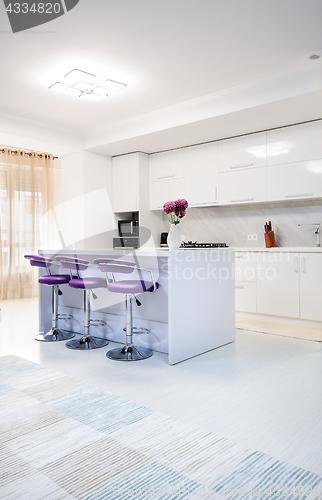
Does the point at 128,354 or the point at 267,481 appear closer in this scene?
the point at 267,481

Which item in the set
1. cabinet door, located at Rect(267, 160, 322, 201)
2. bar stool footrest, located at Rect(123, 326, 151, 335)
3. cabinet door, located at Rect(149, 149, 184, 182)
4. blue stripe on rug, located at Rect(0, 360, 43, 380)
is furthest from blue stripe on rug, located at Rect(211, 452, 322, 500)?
cabinet door, located at Rect(149, 149, 184, 182)

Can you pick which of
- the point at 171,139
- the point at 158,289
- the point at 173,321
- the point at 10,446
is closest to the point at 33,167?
the point at 171,139

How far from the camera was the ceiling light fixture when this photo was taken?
3.69 metres

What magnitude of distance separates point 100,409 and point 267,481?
99 centimetres

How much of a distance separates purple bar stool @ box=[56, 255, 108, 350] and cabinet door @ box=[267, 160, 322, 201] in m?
2.56

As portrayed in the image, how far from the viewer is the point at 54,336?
368cm

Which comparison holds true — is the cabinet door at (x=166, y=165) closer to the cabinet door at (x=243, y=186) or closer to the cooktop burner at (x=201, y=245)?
the cabinet door at (x=243, y=186)

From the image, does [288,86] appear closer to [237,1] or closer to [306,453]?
[237,1]

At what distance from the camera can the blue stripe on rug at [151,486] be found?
1.36 m

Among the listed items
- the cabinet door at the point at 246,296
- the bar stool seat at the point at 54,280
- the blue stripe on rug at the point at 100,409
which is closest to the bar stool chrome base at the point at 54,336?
the bar stool seat at the point at 54,280

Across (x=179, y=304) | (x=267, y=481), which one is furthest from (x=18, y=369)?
(x=267, y=481)

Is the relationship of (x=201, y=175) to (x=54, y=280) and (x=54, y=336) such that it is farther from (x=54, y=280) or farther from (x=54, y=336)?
(x=54, y=336)

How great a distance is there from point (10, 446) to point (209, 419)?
→ 99 centimetres

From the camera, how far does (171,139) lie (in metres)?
5.14
